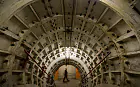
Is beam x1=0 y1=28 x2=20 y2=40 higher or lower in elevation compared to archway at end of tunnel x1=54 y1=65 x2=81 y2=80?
higher

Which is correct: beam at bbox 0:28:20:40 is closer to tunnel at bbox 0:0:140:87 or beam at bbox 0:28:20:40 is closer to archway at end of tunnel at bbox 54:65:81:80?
tunnel at bbox 0:0:140:87

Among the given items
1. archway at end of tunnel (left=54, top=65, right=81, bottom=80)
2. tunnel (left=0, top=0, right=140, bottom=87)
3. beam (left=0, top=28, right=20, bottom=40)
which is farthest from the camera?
archway at end of tunnel (left=54, top=65, right=81, bottom=80)

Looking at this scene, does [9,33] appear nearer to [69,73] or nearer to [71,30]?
[71,30]

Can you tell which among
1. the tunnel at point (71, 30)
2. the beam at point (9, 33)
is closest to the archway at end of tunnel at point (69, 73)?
the tunnel at point (71, 30)

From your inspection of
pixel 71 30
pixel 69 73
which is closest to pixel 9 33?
pixel 71 30

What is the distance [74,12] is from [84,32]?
5.49 feet

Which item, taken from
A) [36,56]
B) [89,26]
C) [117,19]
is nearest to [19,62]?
[36,56]

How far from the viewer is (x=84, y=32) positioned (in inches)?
273

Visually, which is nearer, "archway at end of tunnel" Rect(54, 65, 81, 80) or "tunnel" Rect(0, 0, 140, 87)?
"tunnel" Rect(0, 0, 140, 87)

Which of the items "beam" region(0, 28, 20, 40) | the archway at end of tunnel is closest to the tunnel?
"beam" region(0, 28, 20, 40)

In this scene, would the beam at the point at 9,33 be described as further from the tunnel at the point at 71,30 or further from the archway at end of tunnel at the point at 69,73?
the archway at end of tunnel at the point at 69,73

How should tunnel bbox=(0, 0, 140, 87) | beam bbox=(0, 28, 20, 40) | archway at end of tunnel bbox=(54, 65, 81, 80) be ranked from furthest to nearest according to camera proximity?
archway at end of tunnel bbox=(54, 65, 81, 80) → beam bbox=(0, 28, 20, 40) → tunnel bbox=(0, 0, 140, 87)

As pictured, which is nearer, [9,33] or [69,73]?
[9,33]

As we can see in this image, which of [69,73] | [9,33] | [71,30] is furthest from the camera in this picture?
[69,73]
